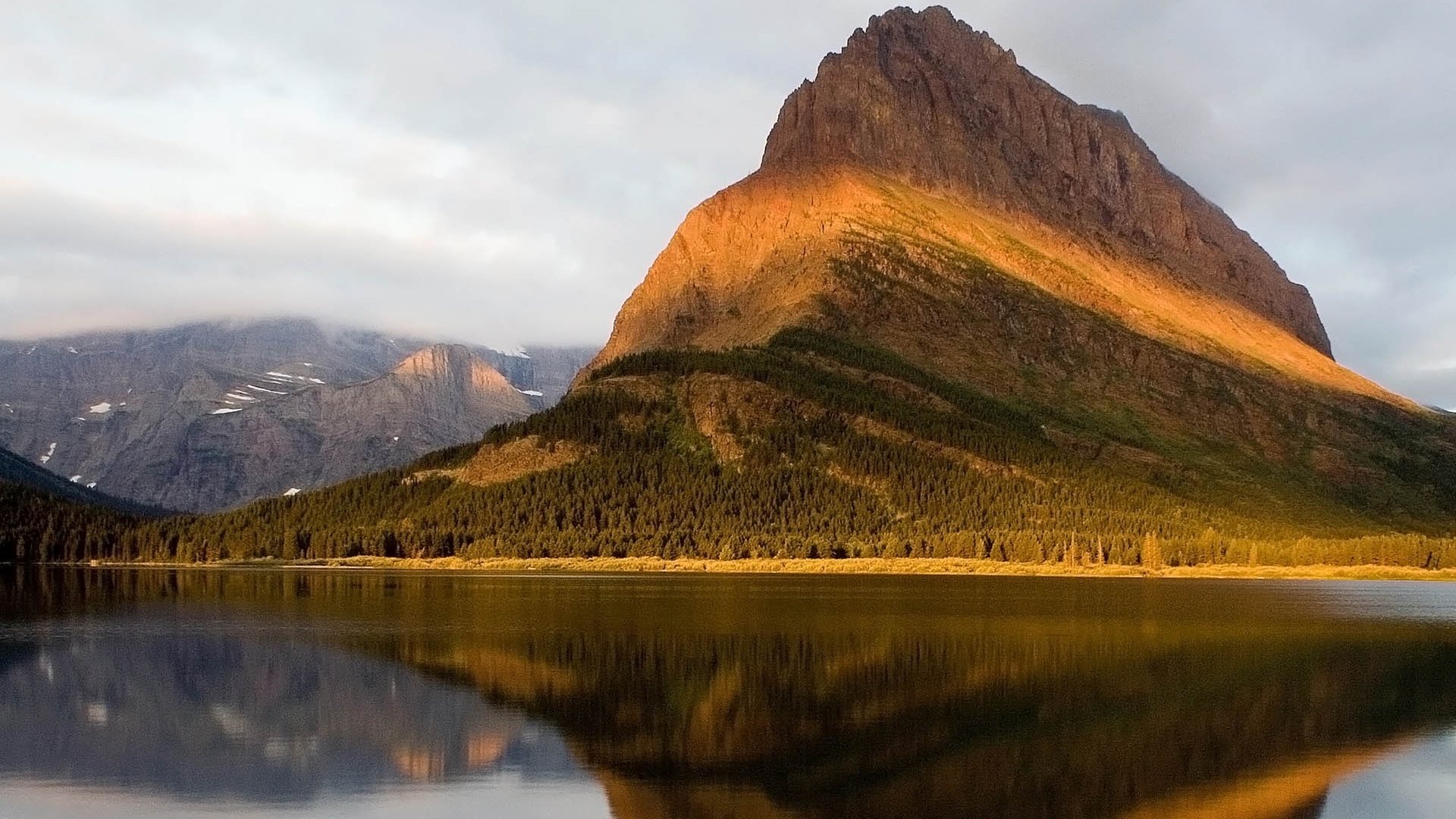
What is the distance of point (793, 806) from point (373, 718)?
23741 mm

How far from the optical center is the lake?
41.1 m

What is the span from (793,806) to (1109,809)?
989 centimetres

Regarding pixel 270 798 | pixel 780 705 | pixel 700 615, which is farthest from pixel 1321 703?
pixel 700 615

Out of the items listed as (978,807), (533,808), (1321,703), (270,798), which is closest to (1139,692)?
(1321,703)

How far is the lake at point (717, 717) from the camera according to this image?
135 ft

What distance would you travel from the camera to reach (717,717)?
178 ft

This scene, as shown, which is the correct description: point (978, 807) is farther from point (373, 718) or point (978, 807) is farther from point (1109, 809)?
point (373, 718)

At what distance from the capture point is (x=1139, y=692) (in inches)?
2514

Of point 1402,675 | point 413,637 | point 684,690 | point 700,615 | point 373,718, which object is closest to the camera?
point 373,718

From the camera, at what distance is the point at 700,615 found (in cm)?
11044

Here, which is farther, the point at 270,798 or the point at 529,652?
the point at 529,652

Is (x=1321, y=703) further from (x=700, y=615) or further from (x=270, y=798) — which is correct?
(x=700, y=615)

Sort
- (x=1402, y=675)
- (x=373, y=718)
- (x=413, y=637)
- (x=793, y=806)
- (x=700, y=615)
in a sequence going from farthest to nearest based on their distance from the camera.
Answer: (x=700, y=615)
(x=413, y=637)
(x=1402, y=675)
(x=373, y=718)
(x=793, y=806)

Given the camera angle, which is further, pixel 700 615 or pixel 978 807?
pixel 700 615
